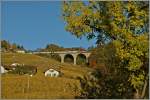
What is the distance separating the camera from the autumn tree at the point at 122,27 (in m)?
13.2

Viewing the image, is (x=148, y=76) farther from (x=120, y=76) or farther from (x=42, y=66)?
(x=42, y=66)

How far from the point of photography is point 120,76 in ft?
49.7

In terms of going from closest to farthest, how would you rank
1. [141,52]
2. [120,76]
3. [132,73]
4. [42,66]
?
[141,52]
[132,73]
[120,76]
[42,66]

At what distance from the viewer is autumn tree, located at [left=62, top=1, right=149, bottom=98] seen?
43.3ft

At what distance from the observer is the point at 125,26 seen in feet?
44.1

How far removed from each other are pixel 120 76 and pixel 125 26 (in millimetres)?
2389

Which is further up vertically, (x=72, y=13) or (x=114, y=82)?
(x=72, y=13)

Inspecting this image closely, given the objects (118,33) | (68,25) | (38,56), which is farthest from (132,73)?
(38,56)

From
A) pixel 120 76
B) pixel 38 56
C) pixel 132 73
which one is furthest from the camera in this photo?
pixel 38 56

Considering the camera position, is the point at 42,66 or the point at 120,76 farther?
the point at 42,66

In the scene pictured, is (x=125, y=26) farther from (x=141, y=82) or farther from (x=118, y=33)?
(x=141, y=82)

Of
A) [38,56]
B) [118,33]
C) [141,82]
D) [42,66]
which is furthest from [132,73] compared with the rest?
[38,56]

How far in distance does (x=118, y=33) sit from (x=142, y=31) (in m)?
0.74

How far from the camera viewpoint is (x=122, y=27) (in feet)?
44.2
